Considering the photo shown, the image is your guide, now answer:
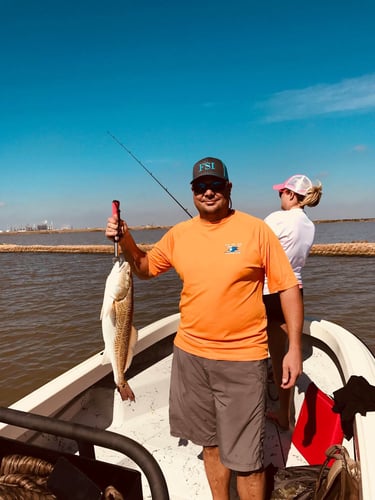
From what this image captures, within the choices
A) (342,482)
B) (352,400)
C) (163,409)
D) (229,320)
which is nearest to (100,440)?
(229,320)

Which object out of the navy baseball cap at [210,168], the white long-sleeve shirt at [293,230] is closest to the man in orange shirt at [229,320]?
the navy baseball cap at [210,168]

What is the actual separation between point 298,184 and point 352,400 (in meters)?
1.70

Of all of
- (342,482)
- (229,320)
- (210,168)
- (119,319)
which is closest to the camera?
(342,482)

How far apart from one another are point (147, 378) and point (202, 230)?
2.35m

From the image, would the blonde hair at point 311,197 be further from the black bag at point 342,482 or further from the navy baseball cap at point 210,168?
the black bag at point 342,482

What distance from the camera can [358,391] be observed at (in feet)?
7.82

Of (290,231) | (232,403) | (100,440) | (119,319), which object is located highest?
(290,231)

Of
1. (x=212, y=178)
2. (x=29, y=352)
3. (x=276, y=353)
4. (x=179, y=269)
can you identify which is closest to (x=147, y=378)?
(x=276, y=353)

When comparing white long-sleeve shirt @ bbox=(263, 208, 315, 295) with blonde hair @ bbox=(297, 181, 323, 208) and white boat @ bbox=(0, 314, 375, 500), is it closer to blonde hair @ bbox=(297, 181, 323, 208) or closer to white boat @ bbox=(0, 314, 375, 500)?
blonde hair @ bbox=(297, 181, 323, 208)

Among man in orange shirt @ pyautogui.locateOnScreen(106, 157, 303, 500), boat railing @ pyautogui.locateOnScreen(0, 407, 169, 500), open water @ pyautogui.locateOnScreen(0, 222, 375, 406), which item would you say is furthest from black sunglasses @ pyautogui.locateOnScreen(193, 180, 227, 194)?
open water @ pyautogui.locateOnScreen(0, 222, 375, 406)

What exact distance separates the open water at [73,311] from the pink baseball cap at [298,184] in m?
6.98

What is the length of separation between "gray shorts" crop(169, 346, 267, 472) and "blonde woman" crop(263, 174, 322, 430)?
0.79 meters

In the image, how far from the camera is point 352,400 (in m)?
2.37

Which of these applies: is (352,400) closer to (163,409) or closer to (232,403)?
(232,403)
